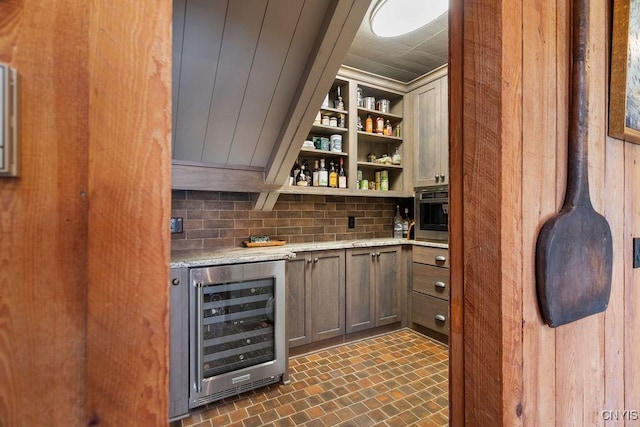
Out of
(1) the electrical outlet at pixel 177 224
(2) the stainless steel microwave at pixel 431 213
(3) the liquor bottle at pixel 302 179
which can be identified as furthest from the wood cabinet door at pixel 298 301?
(2) the stainless steel microwave at pixel 431 213

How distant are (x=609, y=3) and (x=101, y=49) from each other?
1.48 metres

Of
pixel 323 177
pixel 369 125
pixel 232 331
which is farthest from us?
pixel 369 125

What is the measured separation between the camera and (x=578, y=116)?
2.78ft

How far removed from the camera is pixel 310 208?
302 cm

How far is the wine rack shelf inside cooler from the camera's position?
1.89 m

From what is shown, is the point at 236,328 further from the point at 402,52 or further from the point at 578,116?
the point at 402,52

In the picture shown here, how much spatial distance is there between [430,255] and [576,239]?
205cm

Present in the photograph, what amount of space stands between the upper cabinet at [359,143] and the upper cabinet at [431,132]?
144 mm

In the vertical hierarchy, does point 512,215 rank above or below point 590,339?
above

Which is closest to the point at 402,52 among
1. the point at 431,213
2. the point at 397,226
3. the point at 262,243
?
the point at 431,213

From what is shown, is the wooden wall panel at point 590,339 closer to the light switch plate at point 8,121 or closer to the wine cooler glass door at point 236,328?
the light switch plate at point 8,121

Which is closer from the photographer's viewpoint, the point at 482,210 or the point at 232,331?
the point at 482,210

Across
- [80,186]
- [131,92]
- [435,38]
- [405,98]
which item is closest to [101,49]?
[131,92]

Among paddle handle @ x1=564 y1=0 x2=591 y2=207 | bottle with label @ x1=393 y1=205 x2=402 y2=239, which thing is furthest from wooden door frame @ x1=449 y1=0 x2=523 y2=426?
bottle with label @ x1=393 y1=205 x2=402 y2=239
